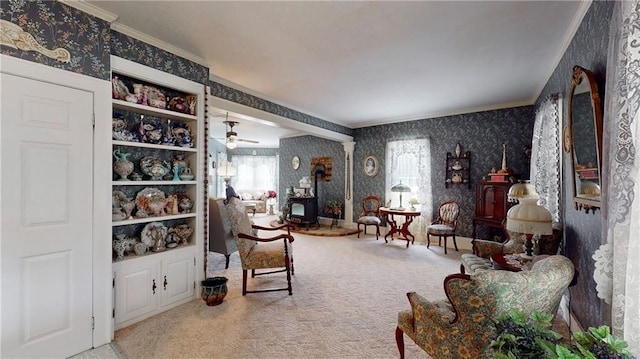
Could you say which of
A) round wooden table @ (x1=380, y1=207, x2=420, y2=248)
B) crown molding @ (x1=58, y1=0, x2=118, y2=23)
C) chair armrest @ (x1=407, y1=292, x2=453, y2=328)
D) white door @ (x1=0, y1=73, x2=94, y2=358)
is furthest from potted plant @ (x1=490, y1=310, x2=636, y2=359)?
round wooden table @ (x1=380, y1=207, x2=420, y2=248)

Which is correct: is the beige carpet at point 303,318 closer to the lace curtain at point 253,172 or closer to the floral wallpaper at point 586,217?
the floral wallpaper at point 586,217

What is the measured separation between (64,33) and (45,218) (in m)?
1.35

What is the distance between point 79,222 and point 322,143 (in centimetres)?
624

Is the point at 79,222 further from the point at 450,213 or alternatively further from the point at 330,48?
the point at 450,213

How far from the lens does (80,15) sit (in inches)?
81.9

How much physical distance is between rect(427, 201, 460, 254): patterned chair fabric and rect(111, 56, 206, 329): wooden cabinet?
3.98m

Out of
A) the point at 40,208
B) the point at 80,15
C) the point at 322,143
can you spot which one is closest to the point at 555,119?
the point at 80,15

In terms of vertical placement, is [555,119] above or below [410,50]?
below

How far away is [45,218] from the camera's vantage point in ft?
6.34

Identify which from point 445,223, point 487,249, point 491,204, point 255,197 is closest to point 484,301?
point 487,249

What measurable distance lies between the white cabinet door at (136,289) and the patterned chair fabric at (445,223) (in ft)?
14.4

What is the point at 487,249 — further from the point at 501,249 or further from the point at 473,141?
the point at 473,141

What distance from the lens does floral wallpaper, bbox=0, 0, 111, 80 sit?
1.82 metres

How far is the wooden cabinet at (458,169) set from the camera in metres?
5.33
